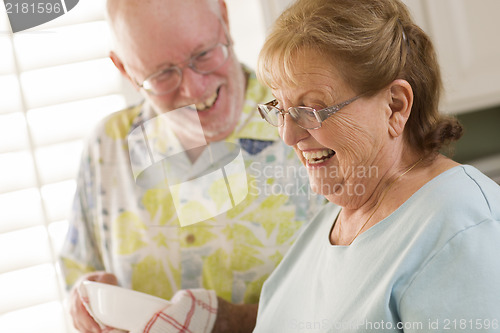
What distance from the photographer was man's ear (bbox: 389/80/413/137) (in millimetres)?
605

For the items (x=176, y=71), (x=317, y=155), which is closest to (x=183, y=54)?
(x=176, y=71)

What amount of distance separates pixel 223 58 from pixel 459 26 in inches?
31.3

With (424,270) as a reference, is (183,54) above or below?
above

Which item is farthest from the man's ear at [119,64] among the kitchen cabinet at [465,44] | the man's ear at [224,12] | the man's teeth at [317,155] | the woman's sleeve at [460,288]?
the kitchen cabinet at [465,44]

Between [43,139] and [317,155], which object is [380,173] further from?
[43,139]

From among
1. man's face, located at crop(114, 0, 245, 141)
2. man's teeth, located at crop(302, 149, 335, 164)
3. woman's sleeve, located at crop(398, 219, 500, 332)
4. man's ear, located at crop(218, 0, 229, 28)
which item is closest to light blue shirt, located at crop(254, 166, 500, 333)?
woman's sleeve, located at crop(398, 219, 500, 332)

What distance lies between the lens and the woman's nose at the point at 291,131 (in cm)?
65

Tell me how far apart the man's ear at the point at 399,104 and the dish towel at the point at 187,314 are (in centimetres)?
36

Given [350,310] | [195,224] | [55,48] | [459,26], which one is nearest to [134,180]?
[195,224]

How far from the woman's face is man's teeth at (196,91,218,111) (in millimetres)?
155

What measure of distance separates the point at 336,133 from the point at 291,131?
0.19 ft

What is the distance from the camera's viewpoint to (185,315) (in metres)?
0.76

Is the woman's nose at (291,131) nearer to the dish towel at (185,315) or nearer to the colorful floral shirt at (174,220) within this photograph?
the colorful floral shirt at (174,220)

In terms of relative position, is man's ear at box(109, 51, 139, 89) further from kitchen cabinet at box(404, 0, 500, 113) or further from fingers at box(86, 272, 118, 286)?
kitchen cabinet at box(404, 0, 500, 113)
